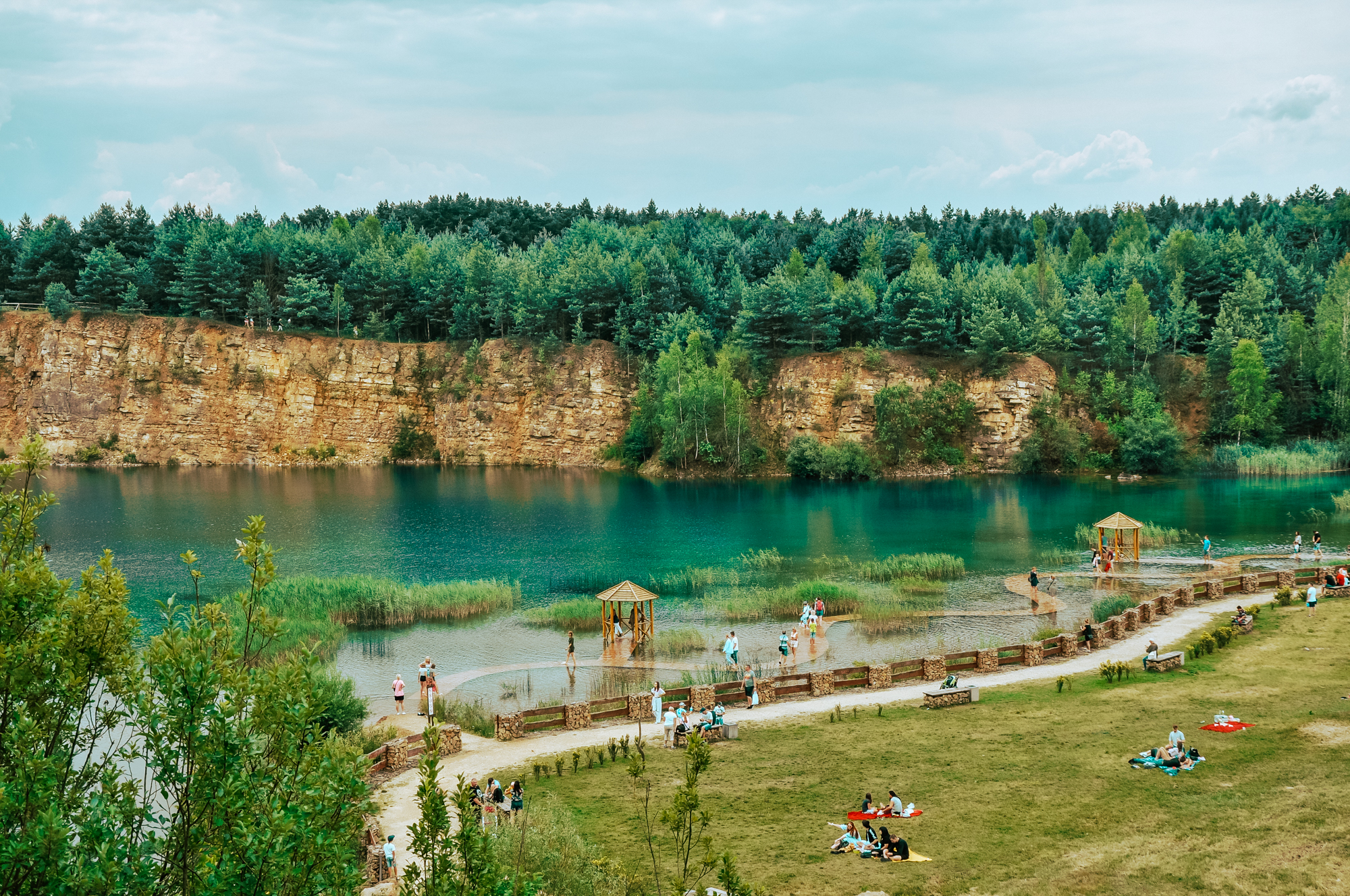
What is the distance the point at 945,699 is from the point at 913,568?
2270 cm

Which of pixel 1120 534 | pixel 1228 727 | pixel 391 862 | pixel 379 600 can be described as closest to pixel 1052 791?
pixel 1228 727

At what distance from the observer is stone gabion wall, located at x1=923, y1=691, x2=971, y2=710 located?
90.0 feet

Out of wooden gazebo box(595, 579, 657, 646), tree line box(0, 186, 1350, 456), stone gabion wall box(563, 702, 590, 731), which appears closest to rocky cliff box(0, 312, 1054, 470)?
tree line box(0, 186, 1350, 456)

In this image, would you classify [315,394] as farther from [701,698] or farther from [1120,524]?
[701,698]

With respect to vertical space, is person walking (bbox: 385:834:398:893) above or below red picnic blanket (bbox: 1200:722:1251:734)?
below

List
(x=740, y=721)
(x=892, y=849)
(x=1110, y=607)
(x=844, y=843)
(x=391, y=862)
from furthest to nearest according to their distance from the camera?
1. (x=1110, y=607)
2. (x=740, y=721)
3. (x=844, y=843)
4. (x=391, y=862)
5. (x=892, y=849)

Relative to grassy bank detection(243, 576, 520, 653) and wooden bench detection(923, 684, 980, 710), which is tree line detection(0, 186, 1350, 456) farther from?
wooden bench detection(923, 684, 980, 710)

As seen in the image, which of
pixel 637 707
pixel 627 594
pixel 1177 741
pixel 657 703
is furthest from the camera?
pixel 627 594

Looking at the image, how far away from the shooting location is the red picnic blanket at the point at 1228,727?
23.3m

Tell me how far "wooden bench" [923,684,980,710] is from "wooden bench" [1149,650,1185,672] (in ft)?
19.9

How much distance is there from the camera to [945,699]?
90.1 feet

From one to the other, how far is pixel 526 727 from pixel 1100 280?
343 feet

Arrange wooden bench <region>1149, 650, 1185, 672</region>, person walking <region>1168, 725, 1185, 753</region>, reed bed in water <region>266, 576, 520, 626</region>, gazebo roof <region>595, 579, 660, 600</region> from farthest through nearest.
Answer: reed bed in water <region>266, 576, 520, 626</region> < gazebo roof <region>595, 579, 660, 600</region> < wooden bench <region>1149, 650, 1185, 672</region> < person walking <region>1168, 725, 1185, 753</region>

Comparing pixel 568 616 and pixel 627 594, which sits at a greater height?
pixel 627 594
